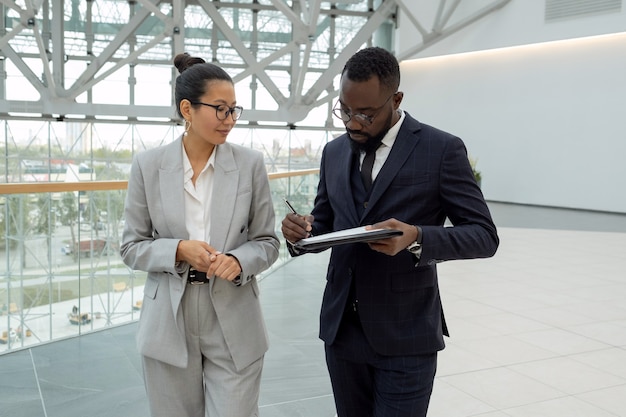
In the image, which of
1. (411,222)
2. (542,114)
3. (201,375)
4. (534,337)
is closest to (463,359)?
(534,337)

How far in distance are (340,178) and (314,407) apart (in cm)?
190

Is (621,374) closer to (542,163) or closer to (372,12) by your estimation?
(542,163)

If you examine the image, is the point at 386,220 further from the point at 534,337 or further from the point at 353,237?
the point at 534,337

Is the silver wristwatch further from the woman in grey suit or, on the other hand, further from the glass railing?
the glass railing

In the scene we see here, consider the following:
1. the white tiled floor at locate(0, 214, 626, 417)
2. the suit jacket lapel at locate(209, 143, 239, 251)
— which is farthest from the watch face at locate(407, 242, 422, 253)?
the white tiled floor at locate(0, 214, 626, 417)

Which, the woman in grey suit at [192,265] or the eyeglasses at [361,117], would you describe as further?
the woman in grey suit at [192,265]

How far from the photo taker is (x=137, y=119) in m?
16.5

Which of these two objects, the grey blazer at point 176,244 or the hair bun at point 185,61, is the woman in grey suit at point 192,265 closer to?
the grey blazer at point 176,244

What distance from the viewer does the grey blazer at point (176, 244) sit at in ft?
6.84

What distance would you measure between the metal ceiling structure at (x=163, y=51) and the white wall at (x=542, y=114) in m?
1.37

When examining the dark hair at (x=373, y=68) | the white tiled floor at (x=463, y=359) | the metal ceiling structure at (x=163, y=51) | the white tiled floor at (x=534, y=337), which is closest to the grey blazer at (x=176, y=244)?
the dark hair at (x=373, y=68)

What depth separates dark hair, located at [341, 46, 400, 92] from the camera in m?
1.84

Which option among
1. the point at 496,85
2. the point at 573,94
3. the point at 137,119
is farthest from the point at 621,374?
the point at 137,119

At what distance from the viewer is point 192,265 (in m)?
2.05
